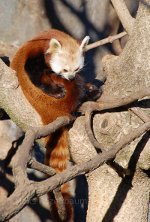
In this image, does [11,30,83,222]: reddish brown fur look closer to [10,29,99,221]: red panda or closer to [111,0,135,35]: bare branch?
[10,29,99,221]: red panda

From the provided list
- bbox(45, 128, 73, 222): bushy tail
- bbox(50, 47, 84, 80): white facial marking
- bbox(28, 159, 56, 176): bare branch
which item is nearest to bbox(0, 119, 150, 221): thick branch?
bbox(28, 159, 56, 176): bare branch

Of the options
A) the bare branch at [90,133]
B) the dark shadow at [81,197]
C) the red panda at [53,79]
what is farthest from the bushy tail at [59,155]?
the dark shadow at [81,197]

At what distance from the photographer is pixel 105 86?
2.56m

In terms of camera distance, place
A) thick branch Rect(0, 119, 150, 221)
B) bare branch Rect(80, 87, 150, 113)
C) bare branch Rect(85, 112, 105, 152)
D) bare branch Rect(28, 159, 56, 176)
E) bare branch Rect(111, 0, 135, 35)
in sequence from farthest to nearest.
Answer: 1. bare branch Rect(111, 0, 135, 35)
2. bare branch Rect(80, 87, 150, 113)
3. bare branch Rect(85, 112, 105, 152)
4. bare branch Rect(28, 159, 56, 176)
5. thick branch Rect(0, 119, 150, 221)

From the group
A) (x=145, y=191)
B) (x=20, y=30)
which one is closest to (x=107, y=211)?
(x=145, y=191)

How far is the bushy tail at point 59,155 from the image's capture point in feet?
7.88

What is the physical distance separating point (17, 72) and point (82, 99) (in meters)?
0.33

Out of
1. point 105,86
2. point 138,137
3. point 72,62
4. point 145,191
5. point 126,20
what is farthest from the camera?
point 72,62

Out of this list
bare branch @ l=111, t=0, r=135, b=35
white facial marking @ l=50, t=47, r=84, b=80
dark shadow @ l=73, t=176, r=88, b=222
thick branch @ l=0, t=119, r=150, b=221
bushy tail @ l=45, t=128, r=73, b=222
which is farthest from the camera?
dark shadow @ l=73, t=176, r=88, b=222

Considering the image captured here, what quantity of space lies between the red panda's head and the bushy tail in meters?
0.43

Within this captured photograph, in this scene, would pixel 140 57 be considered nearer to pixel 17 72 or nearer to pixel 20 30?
pixel 17 72

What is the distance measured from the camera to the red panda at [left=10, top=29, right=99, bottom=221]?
2381 millimetres

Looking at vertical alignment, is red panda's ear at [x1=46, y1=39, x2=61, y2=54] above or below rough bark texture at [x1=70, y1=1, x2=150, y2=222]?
above

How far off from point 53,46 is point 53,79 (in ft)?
0.69
